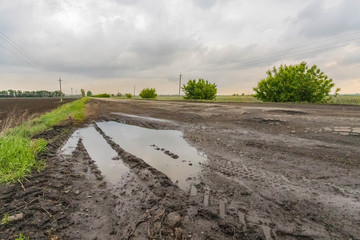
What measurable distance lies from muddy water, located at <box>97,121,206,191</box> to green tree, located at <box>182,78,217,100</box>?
24765 millimetres

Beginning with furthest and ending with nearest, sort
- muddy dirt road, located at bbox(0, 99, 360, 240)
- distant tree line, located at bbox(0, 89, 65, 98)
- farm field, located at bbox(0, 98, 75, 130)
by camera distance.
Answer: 1. distant tree line, located at bbox(0, 89, 65, 98)
2. farm field, located at bbox(0, 98, 75, 130)
3. muddy dirt road, located at bbox(0, 99, 360, 240)

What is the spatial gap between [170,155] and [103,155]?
183 centimetres

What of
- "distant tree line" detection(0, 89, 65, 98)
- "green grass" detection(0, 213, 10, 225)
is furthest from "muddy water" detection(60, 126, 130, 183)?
"distant tree line" detection(0, 89, 65, 98)

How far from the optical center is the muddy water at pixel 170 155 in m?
3.40

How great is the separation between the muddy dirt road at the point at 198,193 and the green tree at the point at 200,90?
26167 millimetres

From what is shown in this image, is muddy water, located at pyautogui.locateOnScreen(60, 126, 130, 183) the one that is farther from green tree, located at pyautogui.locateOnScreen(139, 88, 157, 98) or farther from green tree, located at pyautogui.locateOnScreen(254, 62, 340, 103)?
green tree, located at pyautogui.locateOnScreen(139, 88, 157, 98)

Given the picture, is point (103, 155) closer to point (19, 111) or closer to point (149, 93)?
point (19, 111)

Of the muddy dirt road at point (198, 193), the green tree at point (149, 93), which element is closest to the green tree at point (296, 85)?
the muddy dirt road at point (198, 193)

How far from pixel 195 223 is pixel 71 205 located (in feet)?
5.73

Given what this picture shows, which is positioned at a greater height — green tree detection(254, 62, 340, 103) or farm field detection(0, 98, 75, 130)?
green tree detection(254, 62, 340, 103)

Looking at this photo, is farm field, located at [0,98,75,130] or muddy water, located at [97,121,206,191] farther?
farm field, located at [0,98,75,130]

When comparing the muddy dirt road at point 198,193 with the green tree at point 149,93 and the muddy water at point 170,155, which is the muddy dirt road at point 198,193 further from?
the green tree at point 149,93

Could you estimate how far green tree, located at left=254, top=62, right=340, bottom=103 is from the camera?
1817 cm

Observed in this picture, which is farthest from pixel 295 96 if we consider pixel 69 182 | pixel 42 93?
pixel 42 93
